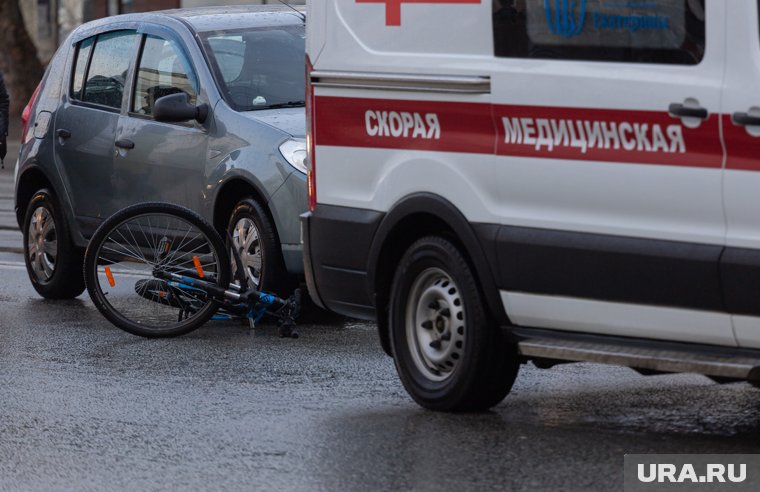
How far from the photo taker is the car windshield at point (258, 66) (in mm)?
10820

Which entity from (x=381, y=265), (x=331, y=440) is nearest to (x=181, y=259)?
(x=381, y=265)

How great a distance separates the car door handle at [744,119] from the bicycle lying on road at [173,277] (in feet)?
13.4

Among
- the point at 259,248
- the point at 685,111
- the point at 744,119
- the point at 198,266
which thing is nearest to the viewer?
the point at 744,119

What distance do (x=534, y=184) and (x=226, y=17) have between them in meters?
5.00

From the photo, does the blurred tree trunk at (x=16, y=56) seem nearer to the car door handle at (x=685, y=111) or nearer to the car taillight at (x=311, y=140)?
the car taillight at (x=311, y=140)

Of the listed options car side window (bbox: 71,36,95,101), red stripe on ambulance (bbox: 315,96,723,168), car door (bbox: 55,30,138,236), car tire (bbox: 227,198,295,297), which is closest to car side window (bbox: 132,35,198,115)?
car door (bbox: 55,30,138,236)

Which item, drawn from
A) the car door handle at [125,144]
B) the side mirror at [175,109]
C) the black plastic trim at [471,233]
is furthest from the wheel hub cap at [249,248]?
the black plastic trim at [471,233]

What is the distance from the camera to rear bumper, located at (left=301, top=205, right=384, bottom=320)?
7695 millimetres

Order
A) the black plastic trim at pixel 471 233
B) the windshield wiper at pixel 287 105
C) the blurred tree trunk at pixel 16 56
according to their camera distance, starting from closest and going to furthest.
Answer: the black plastic trim at pixel 471 233 < the windshield wiper at pixel 287 105 < the blurred tree trunk at pixel 16 56

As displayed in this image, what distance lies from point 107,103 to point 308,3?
12.9ft

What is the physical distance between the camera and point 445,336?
7.37 meters

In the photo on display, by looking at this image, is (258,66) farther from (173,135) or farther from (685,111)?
(685,111)

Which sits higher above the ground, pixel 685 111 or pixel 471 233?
pixel 685 111

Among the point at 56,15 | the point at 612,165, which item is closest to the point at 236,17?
the point at 612,165
